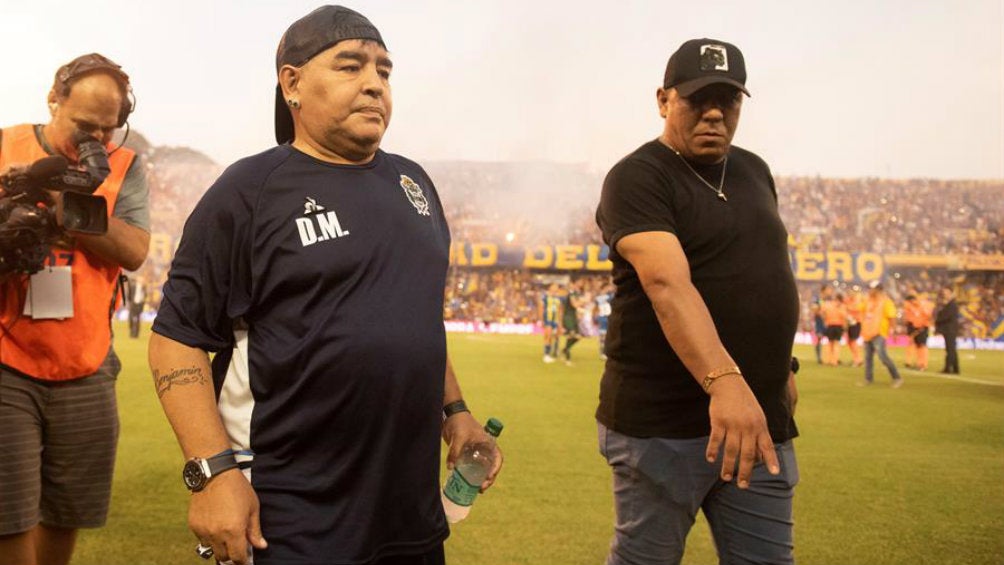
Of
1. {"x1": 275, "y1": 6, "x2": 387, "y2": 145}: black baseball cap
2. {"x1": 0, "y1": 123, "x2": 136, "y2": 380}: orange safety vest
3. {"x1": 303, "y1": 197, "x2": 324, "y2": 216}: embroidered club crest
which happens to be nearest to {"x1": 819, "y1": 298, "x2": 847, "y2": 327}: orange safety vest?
{"x1": 0, "y1": 123, "x2": 136, "y2": 380}: orange safety vest

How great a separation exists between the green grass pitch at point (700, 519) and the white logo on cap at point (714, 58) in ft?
9.77

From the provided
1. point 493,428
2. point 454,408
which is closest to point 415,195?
point 454,408

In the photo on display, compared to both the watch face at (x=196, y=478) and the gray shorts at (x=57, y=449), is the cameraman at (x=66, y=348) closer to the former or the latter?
the gray shorts at (x=57, y=449)

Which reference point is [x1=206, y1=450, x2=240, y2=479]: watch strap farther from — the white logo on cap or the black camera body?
the white logo on cap

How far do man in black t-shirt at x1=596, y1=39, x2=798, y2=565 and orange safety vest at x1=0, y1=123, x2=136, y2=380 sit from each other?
1.94 metres

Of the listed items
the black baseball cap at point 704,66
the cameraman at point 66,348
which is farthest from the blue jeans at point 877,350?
the cameraman at point 66,348

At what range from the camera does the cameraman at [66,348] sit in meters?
3.01

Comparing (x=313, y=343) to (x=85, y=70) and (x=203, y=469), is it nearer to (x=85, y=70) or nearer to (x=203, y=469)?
(x=203, y=469)

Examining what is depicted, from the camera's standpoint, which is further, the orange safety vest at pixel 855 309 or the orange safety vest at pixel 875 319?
the orange safety vest at pixel 855 309

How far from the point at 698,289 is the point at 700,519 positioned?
352 cm

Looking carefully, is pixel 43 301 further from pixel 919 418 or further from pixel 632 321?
pixel 919 418

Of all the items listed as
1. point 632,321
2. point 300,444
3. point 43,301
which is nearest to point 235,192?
point 300,444

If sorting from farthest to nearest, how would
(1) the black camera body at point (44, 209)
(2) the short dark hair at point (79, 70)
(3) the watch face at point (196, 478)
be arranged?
(2) the short dark hair at point (79, 70) → (1) the black camera body at point (44, 209) → (3) the watch face at point (196, 478)

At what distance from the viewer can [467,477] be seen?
227cm
